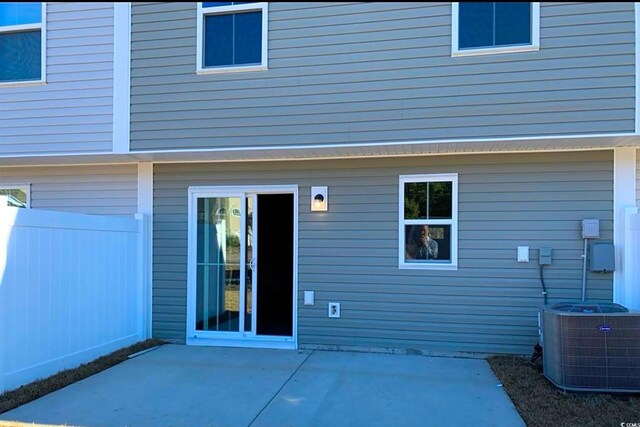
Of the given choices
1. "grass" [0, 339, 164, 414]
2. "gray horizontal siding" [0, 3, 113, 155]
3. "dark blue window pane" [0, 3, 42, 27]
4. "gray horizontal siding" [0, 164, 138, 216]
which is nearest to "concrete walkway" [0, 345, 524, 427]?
"grass" [0, 339, 164, 414]

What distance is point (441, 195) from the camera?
6133 mm

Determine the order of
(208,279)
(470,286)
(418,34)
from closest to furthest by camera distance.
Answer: (418,34) → (470,286) → (208,279)

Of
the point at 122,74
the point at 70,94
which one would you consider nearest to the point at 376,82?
the point at 122,74

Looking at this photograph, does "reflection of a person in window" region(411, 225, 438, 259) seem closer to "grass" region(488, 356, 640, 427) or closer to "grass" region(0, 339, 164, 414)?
"grass" region(488, 356, 640, 427)

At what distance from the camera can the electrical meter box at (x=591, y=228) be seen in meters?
5.58

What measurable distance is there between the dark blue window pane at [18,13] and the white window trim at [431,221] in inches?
228

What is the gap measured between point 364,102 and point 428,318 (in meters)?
2.89

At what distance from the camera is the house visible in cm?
542

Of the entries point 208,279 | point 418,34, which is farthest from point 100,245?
point 418,34

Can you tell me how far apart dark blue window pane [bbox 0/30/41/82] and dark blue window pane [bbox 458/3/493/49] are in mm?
5855

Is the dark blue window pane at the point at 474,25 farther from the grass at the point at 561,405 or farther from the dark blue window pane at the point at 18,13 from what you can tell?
the dark blue window pane at the point at 18,13

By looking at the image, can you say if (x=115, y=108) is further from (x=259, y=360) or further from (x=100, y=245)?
(x=259, y=360)

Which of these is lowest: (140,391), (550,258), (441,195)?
(140,391)

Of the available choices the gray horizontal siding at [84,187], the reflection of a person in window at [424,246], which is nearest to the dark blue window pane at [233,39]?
the gray horizontal siding at [84,187]
